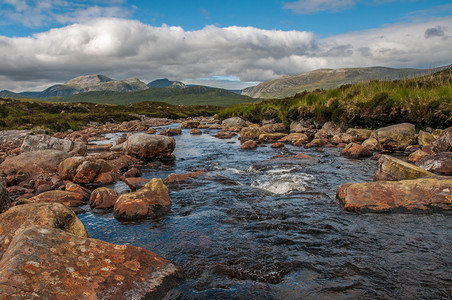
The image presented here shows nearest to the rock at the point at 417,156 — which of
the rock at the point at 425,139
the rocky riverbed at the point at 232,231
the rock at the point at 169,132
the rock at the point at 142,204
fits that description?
the rocky riverbed at the point at 232,231

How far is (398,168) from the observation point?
947 centimetres

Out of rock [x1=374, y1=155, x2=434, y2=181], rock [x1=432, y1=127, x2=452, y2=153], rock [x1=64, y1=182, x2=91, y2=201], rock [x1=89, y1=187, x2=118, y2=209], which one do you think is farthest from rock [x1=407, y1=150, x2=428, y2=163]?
rock [x1=64, y1=182, x2=91, y2=201]

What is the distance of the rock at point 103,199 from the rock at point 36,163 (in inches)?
209

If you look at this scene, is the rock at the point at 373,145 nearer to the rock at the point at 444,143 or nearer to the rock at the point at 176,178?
the rock at the point at 444,143

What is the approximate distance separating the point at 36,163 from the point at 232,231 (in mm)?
10879

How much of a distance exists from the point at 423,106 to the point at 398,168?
12.2 metres

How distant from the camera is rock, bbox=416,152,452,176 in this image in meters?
10.6

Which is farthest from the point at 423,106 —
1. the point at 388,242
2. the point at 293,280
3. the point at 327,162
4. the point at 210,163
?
the point at 293,280

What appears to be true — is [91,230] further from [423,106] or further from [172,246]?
[423,106]

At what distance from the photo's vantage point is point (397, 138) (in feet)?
54.5

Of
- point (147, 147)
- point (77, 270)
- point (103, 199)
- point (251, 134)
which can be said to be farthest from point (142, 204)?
point (251, 134)

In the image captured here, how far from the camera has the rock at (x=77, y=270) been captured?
3369 mm

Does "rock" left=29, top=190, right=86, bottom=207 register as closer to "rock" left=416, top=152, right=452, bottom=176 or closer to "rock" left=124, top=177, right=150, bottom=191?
"rock" left=124, top=177, right=150, bottom=191

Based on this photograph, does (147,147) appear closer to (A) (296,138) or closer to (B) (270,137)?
(A) (296,138)
